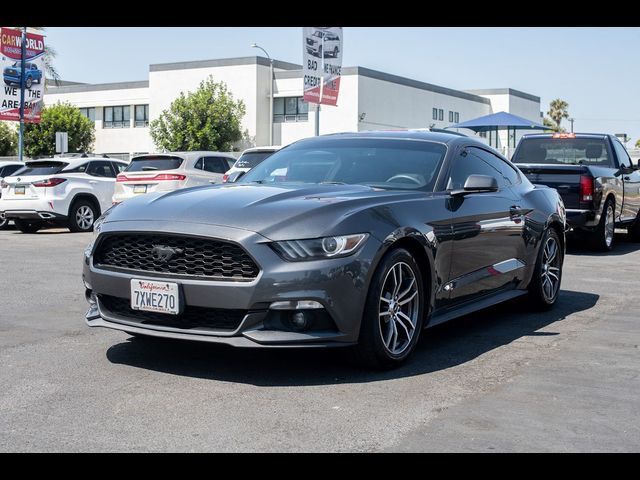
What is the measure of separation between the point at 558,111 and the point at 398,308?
9249cm

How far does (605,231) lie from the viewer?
1333 centimetres

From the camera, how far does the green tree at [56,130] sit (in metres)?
54.8

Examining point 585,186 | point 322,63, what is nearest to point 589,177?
point 585,186

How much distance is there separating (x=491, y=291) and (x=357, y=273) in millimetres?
2062

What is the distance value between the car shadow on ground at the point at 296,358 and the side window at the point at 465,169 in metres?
1.18

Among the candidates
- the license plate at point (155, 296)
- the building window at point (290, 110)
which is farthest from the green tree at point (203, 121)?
the license plate at point (155, 296)

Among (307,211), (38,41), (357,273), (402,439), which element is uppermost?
(38,41)

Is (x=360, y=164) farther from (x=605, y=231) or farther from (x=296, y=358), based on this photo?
(x=605, y=231)

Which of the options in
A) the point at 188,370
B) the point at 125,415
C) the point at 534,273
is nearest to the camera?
the point at 125,415
